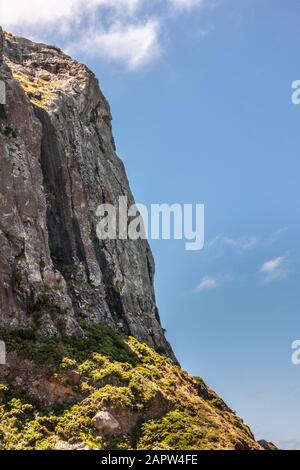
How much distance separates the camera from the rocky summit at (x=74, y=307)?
41.1 metres

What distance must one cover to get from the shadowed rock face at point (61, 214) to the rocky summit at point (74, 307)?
15 centimetres

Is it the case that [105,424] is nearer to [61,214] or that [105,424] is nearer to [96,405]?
[96,405]

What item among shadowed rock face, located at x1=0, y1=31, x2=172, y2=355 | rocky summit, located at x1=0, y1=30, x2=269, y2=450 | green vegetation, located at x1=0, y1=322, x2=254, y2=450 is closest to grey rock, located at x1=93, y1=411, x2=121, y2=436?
rocky summit, located at x1=0, y1=30, x2=269, y2=450

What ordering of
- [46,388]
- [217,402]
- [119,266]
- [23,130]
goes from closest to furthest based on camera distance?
[46,388] → [217,402] → [23,130] → [119,266]

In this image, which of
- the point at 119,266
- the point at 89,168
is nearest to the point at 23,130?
the point at 89,168

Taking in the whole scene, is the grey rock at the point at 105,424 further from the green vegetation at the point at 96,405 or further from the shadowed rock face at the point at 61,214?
the shadowed rock face at the point at 61,214

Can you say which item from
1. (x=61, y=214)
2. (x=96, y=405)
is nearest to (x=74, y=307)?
(x=61, y=214)

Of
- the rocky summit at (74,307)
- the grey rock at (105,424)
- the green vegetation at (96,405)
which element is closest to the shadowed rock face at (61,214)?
the rocky summit at (74,307)

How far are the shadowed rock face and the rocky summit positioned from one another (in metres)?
0.15

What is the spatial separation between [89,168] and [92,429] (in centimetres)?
4044
